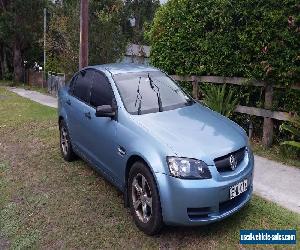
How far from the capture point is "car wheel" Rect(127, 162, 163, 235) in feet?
12.8

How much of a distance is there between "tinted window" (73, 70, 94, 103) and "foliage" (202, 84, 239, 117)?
2912 millimetres

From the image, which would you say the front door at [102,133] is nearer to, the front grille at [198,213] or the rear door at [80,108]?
the rear door at [80,108]

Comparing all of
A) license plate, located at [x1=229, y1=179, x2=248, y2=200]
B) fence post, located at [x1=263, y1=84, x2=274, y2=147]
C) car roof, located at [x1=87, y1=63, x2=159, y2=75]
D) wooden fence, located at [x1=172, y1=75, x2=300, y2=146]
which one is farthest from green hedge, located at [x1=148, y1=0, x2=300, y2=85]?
license plate, located at [x1=229, y1=179, x2=248, y2=200]

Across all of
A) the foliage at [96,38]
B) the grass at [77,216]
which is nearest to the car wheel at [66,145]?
the grass at [77,216]

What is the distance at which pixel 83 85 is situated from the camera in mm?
5973

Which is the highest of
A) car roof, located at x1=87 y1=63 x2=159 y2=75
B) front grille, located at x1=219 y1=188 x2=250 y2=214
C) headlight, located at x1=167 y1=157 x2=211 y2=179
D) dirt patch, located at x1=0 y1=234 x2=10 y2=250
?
car roof, located at x1=87 y1=63 x2=159 y2=75

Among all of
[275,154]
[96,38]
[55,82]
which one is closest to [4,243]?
[275,154]

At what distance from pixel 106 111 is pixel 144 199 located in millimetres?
1244

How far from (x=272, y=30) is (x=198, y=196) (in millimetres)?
3966

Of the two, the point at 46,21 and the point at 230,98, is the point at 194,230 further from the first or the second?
the point at 46,21

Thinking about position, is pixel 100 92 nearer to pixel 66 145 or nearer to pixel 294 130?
pixel 66 145

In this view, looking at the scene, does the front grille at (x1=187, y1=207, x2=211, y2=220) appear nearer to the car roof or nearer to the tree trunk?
the car roof

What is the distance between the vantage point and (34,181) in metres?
5.91

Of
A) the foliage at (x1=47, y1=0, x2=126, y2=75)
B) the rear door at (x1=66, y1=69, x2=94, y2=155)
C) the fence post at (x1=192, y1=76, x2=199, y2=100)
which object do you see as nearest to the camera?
the rear door at (x1=66, y1=69, x2=94, y2=155)
